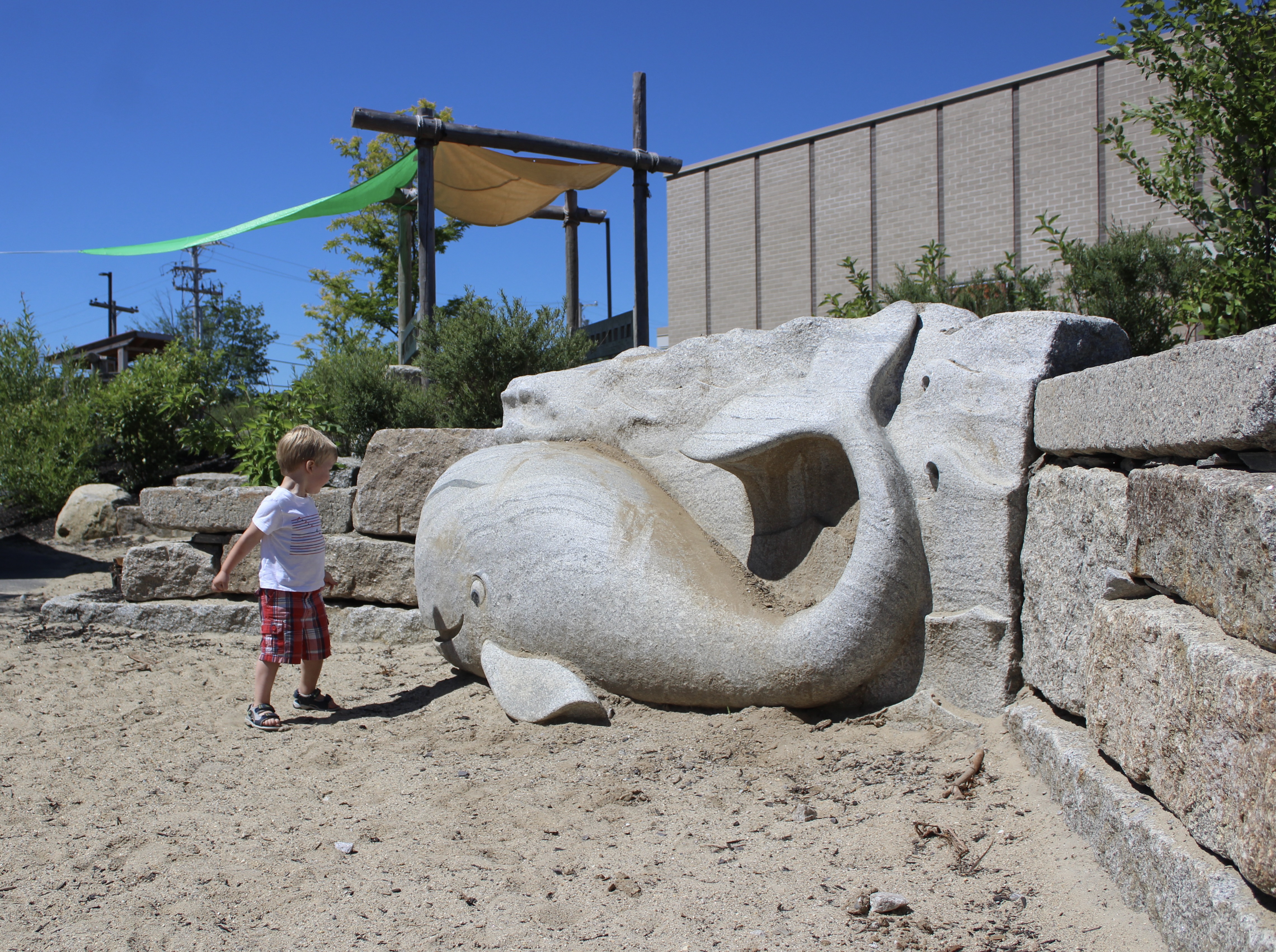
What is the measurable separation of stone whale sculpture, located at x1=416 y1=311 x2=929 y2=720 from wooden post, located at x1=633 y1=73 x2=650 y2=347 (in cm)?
543

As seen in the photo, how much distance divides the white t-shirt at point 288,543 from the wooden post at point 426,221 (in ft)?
13.2

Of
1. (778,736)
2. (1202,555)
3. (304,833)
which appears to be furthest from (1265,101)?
(304,833)

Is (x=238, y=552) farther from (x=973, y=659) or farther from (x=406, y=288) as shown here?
(x=406, y=288)

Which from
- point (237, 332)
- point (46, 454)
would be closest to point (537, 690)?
point (46, 454)

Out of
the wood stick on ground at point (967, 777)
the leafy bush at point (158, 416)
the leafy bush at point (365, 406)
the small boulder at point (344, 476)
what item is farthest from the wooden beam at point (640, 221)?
the wood stick on ground at point (967, 777)

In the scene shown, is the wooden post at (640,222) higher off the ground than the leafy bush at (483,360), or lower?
higher

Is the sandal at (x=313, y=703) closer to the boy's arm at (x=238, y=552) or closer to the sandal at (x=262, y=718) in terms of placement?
the sandal at (x=262, y=718)

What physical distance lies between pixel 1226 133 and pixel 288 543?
4.25m

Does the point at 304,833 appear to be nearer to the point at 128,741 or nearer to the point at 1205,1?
the point at 128,741

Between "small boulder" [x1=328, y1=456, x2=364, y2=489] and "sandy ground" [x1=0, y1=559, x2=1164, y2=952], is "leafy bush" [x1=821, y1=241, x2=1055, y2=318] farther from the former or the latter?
"sandy ground" [x1=0, y1=559, x2=1164, y2=952]

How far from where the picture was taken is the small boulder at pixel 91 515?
976cm

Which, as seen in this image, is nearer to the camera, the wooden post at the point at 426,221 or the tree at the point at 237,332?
the wooden post at the point at 426,221

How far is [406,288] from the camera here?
952cm

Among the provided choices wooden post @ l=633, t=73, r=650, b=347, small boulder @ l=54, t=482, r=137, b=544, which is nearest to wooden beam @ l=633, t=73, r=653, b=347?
wooden post @ l=633, t=73, r=650, b=347
